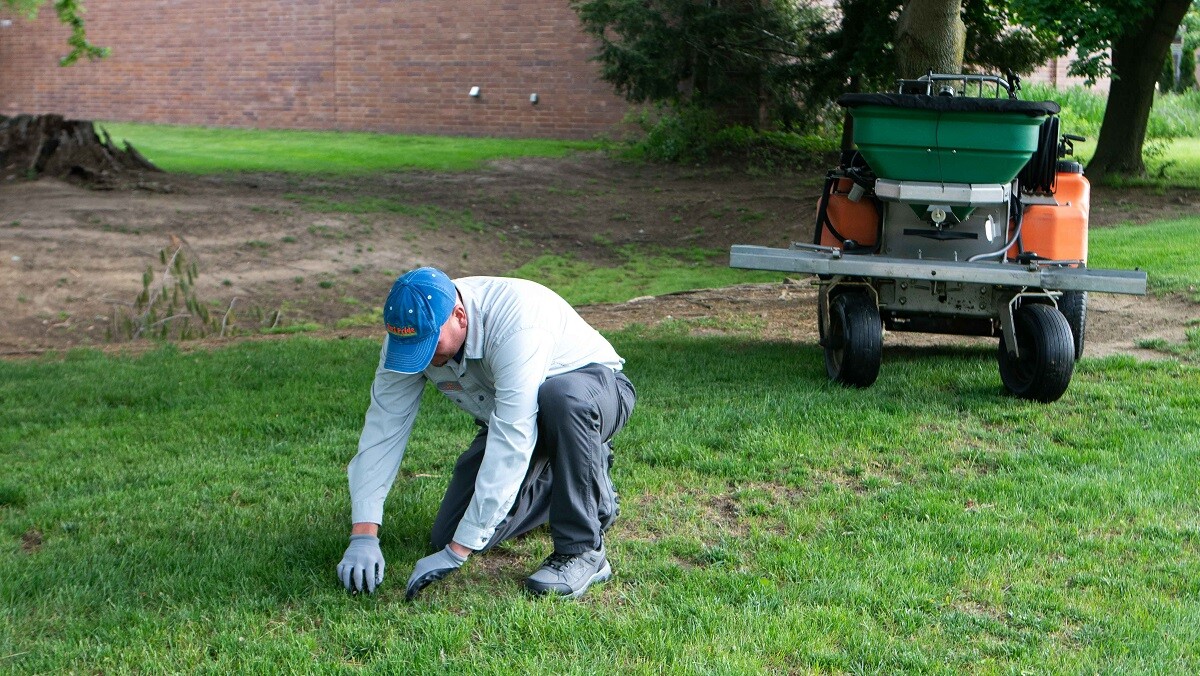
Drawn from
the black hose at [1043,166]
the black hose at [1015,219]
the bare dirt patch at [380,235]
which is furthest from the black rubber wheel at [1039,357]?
the bare dirt patch at [380,235]

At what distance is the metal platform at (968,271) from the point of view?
6.42m

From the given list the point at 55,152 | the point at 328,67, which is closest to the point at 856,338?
the point at 55,152

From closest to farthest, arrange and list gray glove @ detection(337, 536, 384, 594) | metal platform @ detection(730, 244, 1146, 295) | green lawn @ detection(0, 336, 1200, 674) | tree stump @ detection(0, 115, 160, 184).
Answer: green lawn @ detection(0, 336, 1200, 674)
gray glove @ detection(337, 536, 384, 594)
metal platform @ detection(730, 244, 1146, 295)
tree stump @ detection(0, 115, 160, 184)

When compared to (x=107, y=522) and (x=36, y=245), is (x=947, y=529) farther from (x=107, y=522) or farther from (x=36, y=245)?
(x=36, y=245)

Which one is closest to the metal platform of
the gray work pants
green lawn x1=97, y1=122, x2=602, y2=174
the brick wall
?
the gray work pants

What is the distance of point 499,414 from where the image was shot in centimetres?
386

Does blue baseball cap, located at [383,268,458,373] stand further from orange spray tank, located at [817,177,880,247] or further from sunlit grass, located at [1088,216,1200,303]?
sunlit grass, located at [1088,216,1200,303]

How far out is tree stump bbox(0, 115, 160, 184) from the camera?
14945 millimetres

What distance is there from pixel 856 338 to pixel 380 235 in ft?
27.1

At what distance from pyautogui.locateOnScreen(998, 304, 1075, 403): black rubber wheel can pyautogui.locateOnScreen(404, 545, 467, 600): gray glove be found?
3801 mm

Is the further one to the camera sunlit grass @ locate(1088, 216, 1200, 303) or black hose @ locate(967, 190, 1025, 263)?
sunlit grass @ locate(1088, 216, 1200, 303)

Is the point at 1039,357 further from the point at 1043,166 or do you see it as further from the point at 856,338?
the point at 1043,166

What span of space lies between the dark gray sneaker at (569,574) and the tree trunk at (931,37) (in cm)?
828

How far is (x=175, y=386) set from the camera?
733 cm
